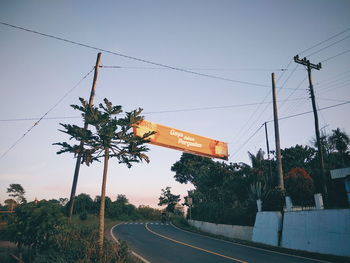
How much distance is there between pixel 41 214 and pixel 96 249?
2632 millimetres

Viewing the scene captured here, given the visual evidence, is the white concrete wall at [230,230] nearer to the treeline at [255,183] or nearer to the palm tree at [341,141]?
the treeline at [255,183]

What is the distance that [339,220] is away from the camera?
10508 millimetres

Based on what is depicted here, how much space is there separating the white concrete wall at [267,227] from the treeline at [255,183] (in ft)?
2.02

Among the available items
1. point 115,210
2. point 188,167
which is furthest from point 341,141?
point 115,210

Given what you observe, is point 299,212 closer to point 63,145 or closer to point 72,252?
point 72,252

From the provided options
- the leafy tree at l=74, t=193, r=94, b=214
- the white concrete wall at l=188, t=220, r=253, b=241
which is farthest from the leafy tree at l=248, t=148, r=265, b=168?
the leafy tree at l=74, t=193, r=94, b=214

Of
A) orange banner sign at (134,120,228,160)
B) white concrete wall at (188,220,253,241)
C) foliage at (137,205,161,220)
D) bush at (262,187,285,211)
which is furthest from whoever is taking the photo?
foliage at (137,205,161,220)

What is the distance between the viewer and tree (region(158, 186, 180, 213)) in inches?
1887

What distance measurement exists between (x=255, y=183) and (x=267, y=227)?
33.7 feet

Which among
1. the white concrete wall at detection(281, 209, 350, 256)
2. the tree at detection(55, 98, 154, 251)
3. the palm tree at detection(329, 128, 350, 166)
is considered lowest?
the white concrete wall at detection(281, 209, 350, 256)

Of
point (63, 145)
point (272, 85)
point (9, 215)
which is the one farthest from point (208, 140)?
point (9, 215)

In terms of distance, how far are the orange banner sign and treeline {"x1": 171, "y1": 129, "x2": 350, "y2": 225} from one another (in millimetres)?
4686

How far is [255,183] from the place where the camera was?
24391mm

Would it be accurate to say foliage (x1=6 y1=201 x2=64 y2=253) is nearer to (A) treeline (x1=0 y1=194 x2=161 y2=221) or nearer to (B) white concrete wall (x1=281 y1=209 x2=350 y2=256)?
(B) white concrete wall (x1=281 y1=209 x2=350 y2=256)
